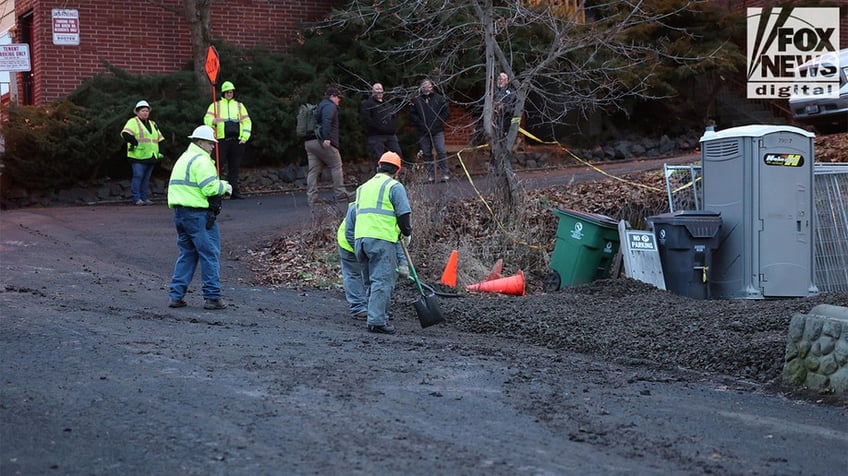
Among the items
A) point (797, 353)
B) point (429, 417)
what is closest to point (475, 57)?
point (797, 353)

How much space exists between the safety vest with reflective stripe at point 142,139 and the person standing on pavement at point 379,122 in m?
3.75

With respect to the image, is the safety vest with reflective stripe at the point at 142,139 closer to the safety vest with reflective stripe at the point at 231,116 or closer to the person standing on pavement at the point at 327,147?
the safety vest with reflective stripe at the point at 231,116

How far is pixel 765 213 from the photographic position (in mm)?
11914

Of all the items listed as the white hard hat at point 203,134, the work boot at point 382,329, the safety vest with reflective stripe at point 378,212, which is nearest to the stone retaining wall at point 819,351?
the work boot at point 382,329

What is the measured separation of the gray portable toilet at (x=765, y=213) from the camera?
1190cm

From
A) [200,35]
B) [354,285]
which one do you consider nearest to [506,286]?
[354,285]

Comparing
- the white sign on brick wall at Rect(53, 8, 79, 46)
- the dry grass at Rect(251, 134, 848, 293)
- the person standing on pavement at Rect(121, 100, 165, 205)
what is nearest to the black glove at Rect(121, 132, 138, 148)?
the person standing on pavement at Rect(121, 100, 165, 205)

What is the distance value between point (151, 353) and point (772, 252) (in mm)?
7109

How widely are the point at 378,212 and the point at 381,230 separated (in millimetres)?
177

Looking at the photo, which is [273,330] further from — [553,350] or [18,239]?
[18,239]

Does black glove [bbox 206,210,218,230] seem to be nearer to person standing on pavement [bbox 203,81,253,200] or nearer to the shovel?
the shovel

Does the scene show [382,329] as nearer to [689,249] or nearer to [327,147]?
[689,249]

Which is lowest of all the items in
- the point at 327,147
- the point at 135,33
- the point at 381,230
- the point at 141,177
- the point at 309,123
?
the point at 381,230

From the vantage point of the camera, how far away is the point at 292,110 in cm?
2023
